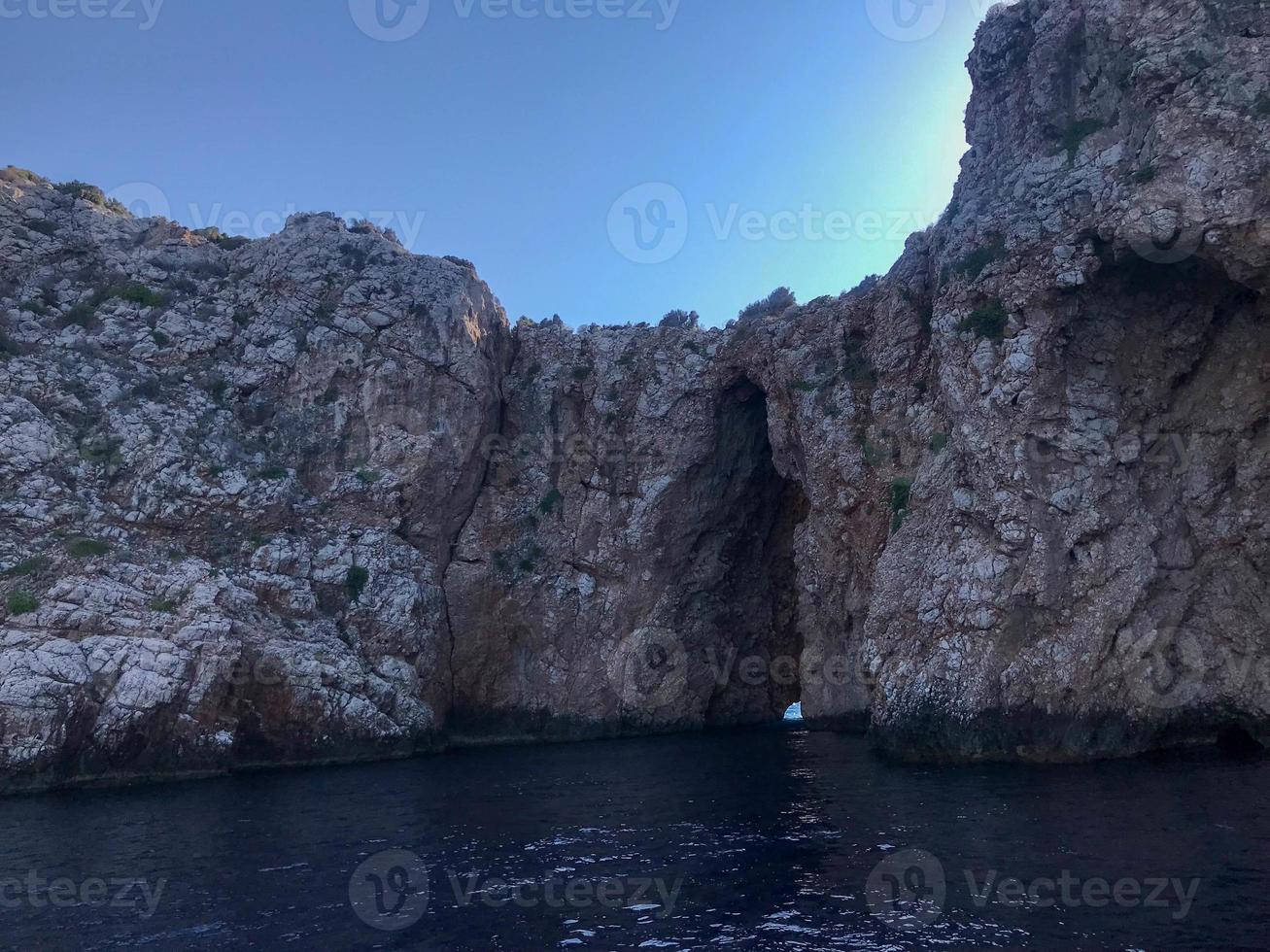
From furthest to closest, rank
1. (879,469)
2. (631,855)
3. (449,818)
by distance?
(879,469) < (449,818) < (631,855)

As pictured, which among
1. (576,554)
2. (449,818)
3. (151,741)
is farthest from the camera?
(576,554)

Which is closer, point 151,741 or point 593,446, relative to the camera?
point 151,741

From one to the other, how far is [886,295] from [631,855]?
27.5 m

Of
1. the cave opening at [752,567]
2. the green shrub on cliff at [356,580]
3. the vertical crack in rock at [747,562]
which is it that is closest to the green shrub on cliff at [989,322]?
the cave opening at [752,567]

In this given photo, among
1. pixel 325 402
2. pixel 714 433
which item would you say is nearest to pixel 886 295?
pixel 714 433

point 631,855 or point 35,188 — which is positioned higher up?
point 35,188

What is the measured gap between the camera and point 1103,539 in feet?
85.6

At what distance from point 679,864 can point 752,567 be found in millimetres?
30870

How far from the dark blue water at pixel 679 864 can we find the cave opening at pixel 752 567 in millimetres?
20025

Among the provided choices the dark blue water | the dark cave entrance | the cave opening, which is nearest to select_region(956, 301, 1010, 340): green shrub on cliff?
the dark blue water

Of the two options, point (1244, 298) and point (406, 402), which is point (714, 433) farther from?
point (1244, 298)

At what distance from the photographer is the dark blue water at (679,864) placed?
1157 cm

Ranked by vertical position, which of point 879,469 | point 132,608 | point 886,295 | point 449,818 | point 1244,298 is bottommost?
point 449,818

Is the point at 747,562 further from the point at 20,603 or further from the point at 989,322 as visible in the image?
the point at 20,603
